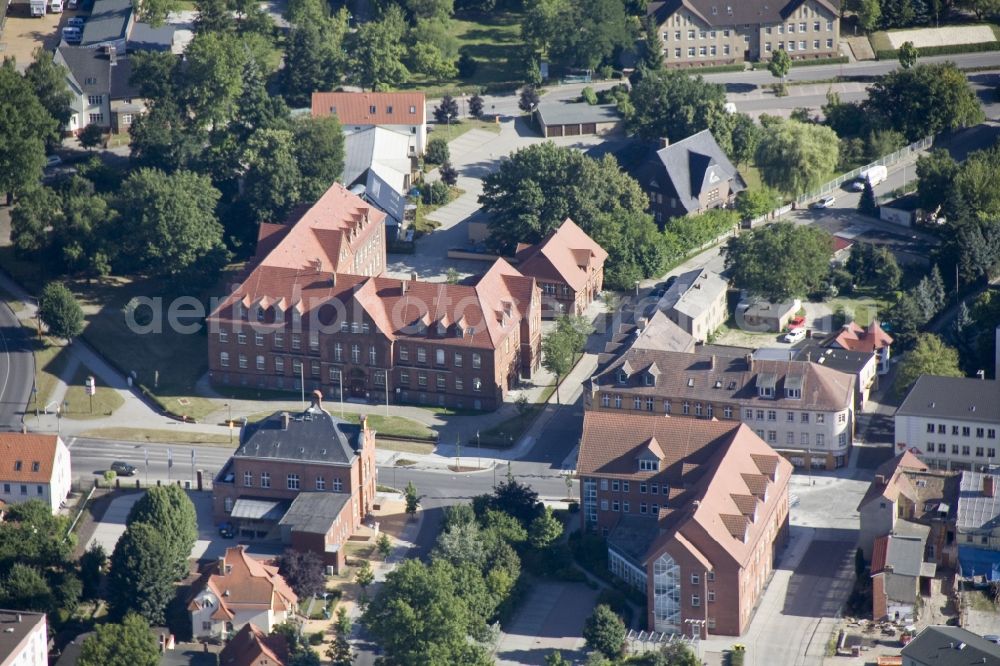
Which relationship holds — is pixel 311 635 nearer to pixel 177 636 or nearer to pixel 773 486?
pixel 177 636

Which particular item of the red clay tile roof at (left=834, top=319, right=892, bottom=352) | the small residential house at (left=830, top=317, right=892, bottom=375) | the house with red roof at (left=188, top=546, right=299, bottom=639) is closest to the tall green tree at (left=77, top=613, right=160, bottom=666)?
the house with red roof at (left=188, top=546, right=299, bottom=639)

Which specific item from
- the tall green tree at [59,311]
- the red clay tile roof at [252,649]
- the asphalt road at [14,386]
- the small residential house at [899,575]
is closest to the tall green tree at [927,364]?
the small residential house at [899,575]


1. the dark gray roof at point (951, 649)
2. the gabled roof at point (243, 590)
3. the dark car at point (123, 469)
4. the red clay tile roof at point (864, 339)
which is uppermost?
the red clay tile roof at point (864, 339)

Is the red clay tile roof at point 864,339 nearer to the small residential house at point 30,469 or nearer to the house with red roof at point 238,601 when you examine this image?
the house with red roof at point 238,601

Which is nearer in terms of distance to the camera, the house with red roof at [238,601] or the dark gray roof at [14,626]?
the dark gray roof at [14,626]

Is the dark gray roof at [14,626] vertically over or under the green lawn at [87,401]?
under

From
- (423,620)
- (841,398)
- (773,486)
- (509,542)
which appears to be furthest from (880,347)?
(423,620)
